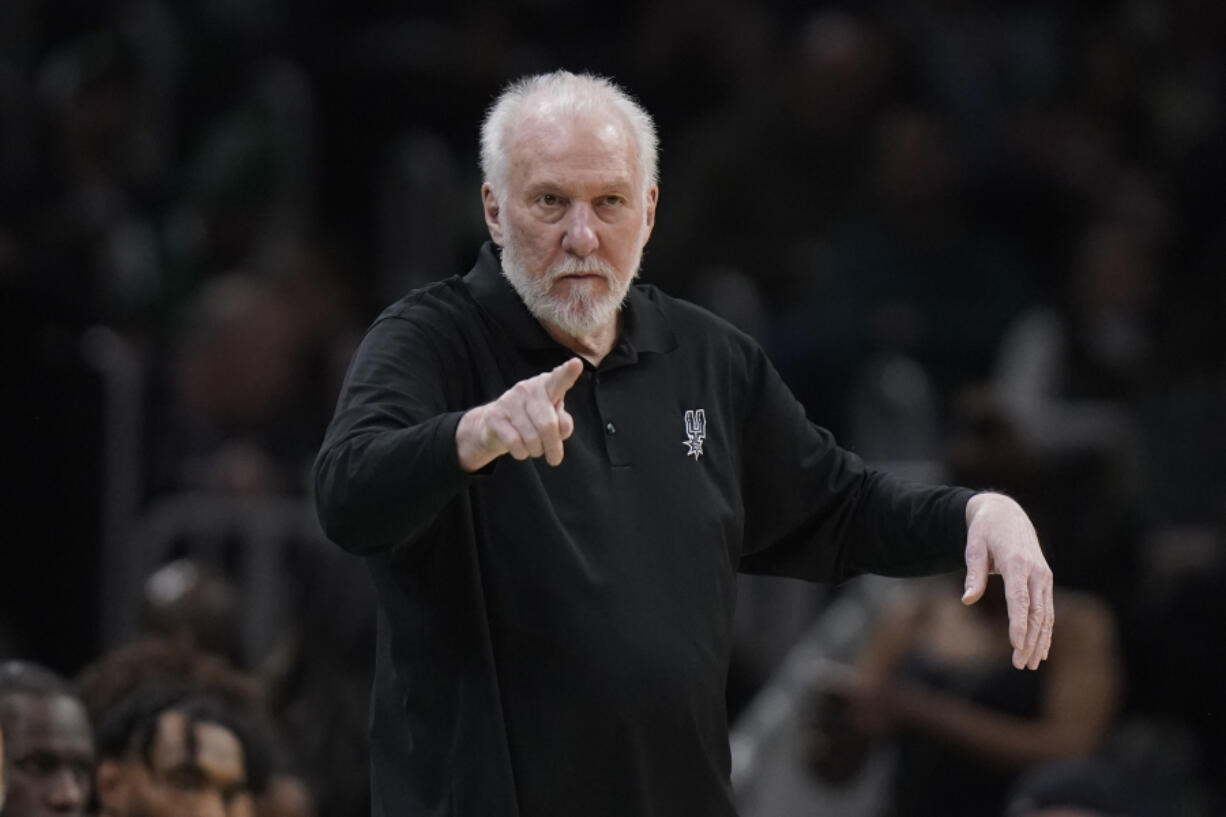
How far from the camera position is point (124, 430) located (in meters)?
8.32

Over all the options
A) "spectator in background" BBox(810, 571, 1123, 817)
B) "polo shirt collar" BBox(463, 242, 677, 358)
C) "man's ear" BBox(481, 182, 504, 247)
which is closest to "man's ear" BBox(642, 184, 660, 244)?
"polo shirt collar" BBox(463, 242, 677, 358)

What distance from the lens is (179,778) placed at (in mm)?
5402

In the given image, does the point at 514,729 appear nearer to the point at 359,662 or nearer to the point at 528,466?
the point at 528,466

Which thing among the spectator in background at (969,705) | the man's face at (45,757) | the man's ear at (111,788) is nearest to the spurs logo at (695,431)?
the man's face at (45,757)

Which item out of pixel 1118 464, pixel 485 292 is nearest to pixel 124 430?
pixel 1118 464

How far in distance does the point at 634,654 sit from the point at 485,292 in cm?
71

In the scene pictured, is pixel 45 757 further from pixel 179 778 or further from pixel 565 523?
pixel 565 523

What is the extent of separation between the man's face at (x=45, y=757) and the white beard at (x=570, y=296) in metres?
1.76

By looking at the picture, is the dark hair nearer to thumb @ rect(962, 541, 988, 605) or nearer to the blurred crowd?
the blurred crowd

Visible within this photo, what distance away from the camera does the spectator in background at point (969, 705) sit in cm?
675

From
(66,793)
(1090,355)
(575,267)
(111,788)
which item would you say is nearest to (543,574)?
(575,267)

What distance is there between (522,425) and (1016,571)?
929 millimetres

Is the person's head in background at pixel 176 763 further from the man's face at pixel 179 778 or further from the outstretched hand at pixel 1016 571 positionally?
the outstretched hand at pixel 1016 571

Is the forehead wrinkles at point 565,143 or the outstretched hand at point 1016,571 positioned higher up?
the forehead wrinkles at point 565,143
